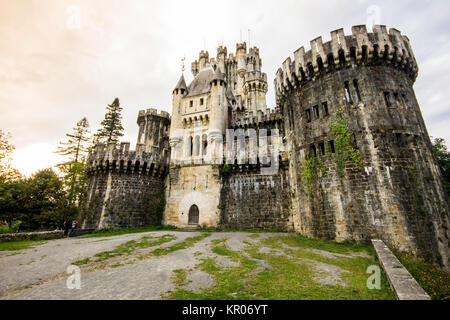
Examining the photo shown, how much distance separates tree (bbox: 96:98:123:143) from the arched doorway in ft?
74.1

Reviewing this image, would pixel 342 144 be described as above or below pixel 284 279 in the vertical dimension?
above

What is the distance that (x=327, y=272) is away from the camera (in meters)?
6.80

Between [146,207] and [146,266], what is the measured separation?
14192 millimetres

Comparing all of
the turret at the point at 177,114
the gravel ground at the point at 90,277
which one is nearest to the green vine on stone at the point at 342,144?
the gravel ground at the point at 90,277

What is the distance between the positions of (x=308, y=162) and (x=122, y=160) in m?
17.6

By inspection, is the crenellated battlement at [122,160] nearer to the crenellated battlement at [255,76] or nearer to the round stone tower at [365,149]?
the round stone tower at [365,149]

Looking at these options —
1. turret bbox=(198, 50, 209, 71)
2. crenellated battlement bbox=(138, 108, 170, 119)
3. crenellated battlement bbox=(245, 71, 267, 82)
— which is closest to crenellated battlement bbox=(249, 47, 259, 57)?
crenellated battlement bbox=(245, 71, 267, 82)

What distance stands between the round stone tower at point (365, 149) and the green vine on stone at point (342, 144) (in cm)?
5

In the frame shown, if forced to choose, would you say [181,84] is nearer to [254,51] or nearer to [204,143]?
[204,143]

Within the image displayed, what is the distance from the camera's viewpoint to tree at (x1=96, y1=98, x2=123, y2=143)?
34.6m

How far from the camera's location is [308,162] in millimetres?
14703

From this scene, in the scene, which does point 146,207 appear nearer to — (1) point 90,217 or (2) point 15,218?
(1) point 90,217

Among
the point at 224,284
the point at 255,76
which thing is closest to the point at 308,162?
the point at 224,284

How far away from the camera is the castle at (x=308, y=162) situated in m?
11.8
